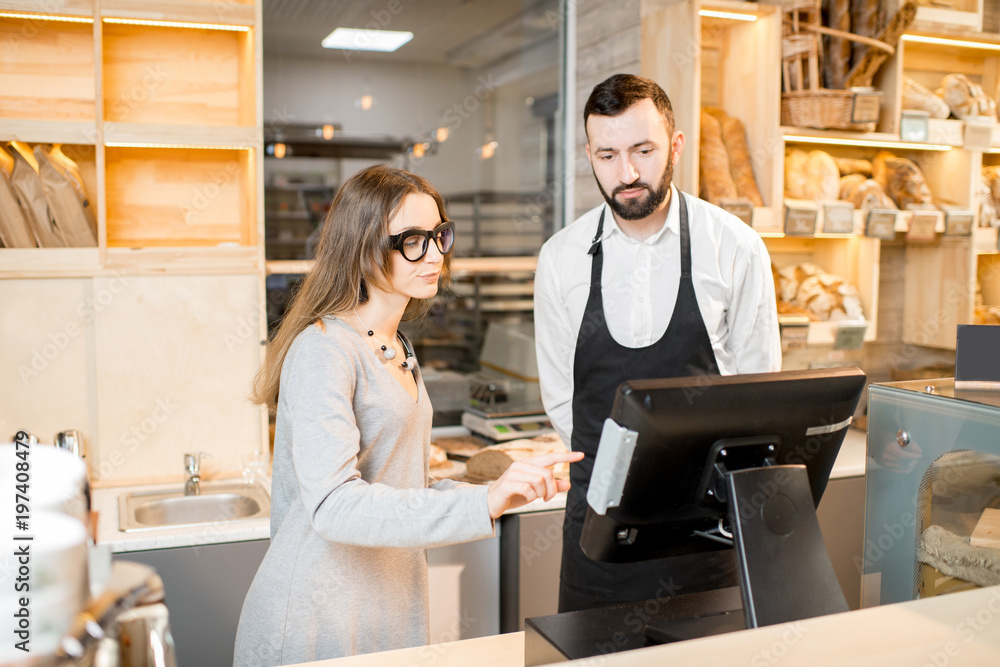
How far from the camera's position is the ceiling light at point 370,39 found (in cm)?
321

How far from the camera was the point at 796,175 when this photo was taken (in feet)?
9.38

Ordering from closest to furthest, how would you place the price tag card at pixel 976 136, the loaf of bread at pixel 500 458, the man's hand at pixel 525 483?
the man's hand at pixel 525 483
the loaf of bread at pixel 500 458
the price tag card at pixel 976 136

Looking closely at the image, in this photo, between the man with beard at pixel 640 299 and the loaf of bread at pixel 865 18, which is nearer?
the man with beard at pixel 640 299

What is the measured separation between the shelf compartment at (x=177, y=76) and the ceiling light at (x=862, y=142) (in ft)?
A: 5.79

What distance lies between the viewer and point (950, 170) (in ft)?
10.1

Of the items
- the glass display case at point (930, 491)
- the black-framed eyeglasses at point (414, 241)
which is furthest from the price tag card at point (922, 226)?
the black-framed eyeglasses at point (414, 241)

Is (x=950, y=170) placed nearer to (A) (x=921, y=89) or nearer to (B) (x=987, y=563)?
(A) (x=921, y=89)

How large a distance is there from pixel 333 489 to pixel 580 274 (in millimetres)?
1027

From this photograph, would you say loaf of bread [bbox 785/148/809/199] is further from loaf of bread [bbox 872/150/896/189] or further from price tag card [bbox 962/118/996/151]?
price tag card [bbox 962/118/996/151]

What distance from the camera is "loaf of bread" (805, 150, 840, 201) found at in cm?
285

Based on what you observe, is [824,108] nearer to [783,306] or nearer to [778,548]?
[783,306]

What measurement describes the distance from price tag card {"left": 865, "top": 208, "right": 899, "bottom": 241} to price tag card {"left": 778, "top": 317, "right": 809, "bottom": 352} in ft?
1.29

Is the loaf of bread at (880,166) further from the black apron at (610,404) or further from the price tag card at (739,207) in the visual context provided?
the black apron at (610,404)

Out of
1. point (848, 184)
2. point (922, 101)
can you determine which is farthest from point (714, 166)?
point (922, 101)
